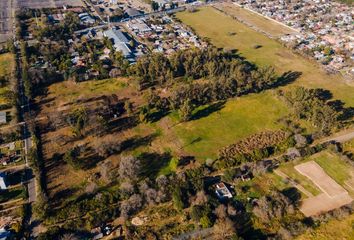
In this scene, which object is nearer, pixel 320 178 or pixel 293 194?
pixel 293 194

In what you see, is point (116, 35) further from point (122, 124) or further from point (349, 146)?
point (349, 146)

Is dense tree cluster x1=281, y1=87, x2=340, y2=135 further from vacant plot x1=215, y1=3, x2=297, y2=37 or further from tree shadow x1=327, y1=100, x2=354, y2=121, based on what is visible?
vacant plot x1=215, y1=3, x2=297, y2=37

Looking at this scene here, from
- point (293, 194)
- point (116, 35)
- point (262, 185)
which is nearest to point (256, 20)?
point (116, 35)

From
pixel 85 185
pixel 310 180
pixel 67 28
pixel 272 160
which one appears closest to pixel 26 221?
pixel 85 185

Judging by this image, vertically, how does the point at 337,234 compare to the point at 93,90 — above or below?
below

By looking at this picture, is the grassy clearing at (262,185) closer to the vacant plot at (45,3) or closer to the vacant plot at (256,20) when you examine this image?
the vacant plot at (256,20)

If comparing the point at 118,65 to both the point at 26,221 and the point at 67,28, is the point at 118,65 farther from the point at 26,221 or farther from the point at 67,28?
the point at 26,221

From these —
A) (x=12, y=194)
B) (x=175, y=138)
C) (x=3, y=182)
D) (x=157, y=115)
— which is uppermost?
(x=3, y=182)
